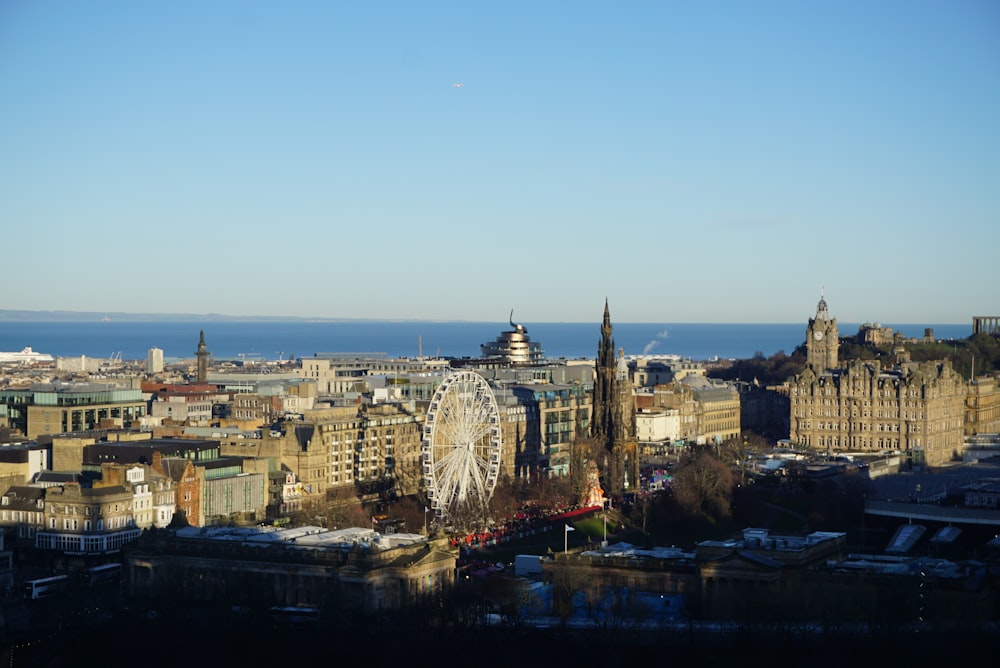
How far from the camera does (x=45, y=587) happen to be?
207 feet

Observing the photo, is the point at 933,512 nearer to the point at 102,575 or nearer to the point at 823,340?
the point at 102,575

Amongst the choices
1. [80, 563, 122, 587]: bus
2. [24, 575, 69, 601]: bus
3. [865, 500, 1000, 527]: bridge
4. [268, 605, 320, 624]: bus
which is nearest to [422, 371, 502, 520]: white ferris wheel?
[865, 500, 1000, 527]: bridge

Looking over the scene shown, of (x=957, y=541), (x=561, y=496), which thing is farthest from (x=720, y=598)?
(x=561, y=496)

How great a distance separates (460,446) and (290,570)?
24387 millimetres

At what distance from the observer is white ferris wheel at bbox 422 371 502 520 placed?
83.1 metres

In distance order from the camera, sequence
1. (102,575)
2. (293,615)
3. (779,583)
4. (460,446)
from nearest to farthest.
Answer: (293,615)
(779,583)
(102,575)
(460,446)

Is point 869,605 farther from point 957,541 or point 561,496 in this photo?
point 561,496

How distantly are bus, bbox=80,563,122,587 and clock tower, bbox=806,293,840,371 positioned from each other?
262ft

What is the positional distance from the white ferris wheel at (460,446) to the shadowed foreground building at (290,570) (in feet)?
58.0

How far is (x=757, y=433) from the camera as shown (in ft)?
426

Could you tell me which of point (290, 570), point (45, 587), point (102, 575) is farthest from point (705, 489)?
point (45, 587)

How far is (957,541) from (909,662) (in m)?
24.2

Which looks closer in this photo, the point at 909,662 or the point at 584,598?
the point at 909,662

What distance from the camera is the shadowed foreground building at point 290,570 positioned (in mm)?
60219
